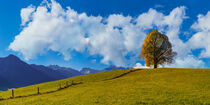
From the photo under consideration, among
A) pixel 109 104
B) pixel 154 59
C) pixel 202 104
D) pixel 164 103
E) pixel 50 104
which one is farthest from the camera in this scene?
pixel 154 59

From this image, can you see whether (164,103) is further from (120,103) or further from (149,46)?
(149,46)

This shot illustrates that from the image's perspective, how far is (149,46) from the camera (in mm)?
68500

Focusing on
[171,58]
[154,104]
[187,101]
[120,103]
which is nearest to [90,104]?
[120,103]

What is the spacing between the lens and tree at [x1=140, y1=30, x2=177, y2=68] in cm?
6800

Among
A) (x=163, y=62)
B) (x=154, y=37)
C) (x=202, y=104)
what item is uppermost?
(x=154, y=37)

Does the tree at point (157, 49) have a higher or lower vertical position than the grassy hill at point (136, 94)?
higher

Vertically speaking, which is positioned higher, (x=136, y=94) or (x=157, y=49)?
(x=157, y=49)

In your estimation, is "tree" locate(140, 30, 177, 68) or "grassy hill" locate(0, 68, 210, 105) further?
"tree" locate(140, 30, 177, 68)

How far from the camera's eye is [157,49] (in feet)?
220

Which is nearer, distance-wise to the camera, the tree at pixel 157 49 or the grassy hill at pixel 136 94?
the grassy hill at pixel 136 94

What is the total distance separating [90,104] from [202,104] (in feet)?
48.9

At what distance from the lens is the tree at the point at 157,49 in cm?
6800

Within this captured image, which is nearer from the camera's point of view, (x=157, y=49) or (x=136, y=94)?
(x=136, y=94)

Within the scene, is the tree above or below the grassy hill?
above
